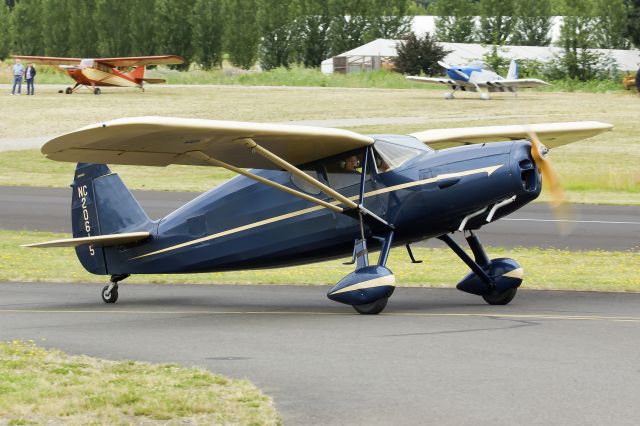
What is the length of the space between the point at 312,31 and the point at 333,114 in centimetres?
5002

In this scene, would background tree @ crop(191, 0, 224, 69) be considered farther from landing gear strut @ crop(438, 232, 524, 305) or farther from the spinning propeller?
the spinning propeller

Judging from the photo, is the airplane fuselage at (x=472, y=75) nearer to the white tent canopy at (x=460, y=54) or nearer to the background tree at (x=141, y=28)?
the white tent canopy at (x=460, y=54)

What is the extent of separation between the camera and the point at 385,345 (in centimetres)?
1068

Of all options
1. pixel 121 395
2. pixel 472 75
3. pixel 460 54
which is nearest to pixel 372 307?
pixel 121 395

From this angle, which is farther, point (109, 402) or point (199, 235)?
point (199, 235)

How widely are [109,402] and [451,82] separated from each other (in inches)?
2453

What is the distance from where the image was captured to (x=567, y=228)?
22953 millimetres

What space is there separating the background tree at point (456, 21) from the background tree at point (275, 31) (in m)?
14.3

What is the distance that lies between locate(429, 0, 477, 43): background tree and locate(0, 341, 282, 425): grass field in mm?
99876

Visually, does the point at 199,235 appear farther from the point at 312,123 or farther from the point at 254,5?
the point at 254,5

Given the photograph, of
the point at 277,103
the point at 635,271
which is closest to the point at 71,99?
the point at 277,103

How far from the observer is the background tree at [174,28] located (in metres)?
100

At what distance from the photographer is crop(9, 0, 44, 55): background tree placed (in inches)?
4181

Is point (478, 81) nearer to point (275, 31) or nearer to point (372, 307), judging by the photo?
point (275, 31)
